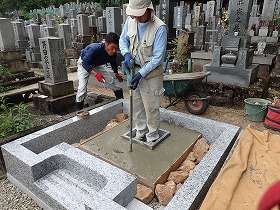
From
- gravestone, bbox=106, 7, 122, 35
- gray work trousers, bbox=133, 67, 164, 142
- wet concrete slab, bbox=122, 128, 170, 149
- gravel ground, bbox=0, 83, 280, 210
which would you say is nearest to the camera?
gravel ground, bbox=0, 83, 280, 210

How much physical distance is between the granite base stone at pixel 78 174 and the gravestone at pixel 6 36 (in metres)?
5.87

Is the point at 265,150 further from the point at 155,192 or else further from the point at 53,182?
the point at 53,182

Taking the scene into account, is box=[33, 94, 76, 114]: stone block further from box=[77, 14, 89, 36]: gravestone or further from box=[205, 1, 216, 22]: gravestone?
box=[205, 1, 216, 22]: gravestone

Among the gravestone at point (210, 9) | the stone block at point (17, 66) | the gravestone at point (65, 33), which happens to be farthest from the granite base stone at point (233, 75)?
the gravestone at point (210, 9)

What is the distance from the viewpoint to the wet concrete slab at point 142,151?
2.93 m

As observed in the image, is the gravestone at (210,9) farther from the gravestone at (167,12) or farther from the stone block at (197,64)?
the stone block at (197,64)

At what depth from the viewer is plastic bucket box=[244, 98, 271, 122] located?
4.71m

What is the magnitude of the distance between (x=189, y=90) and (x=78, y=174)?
11.0 feet

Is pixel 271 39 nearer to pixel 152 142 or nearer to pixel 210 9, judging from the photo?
pixel 210 9

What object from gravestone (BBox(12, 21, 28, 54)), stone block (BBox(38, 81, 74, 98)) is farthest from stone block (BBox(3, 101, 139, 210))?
gravestone (BBox(12, 21, 28, 54))

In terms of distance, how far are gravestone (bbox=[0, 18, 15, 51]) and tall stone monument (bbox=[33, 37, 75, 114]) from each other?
3463mm

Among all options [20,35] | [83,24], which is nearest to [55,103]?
[83,24]

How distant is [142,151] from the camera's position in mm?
3336

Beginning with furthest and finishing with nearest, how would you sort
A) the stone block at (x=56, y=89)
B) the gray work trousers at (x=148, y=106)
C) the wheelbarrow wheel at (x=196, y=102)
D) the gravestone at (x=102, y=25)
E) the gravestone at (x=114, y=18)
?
the gravestone at (x=102, y=25) → the gravestone at (x=114, y=18) → the stone block at (x=56, y=89) → the wheelbarrow wheel at (x=196, y=102) → the gray work trousers at (x=148, y=106)
